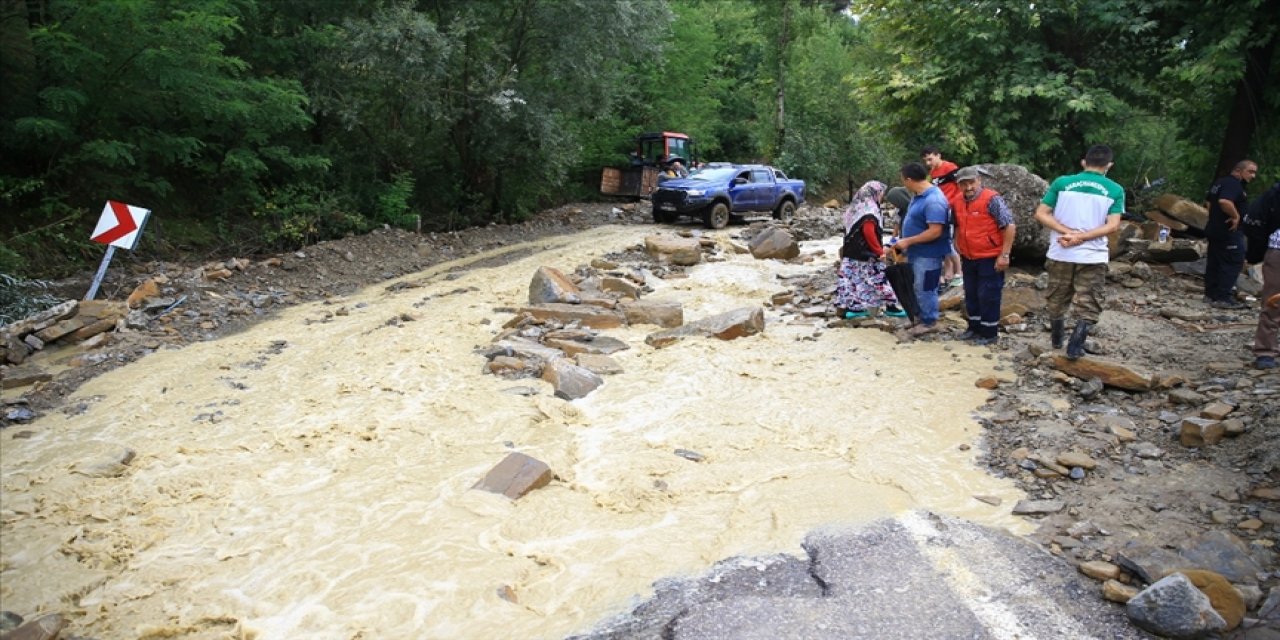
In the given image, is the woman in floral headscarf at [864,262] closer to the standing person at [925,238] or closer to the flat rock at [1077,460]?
the standing person at [925,238]

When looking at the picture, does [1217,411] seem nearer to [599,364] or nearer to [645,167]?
[599,364]

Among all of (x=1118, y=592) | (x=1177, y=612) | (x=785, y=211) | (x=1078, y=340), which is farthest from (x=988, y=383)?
(x=785, y=211)

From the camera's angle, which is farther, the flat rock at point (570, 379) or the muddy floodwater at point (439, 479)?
the flat rock at point (570, 379)

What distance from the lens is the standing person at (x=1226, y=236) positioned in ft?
26.8

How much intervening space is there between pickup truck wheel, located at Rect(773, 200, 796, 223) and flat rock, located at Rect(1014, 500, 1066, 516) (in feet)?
52.9

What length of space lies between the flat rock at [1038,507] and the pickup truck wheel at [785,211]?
16116 millimetres

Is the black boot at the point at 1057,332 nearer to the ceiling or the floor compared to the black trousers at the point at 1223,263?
nearer to the floor

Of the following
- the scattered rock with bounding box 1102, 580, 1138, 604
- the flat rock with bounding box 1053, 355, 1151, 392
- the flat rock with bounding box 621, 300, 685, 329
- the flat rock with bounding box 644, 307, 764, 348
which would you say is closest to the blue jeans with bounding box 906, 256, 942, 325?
the flat rock with bounding box 1053, 355, 1151, 392

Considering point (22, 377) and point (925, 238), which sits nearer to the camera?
point (925, 238)

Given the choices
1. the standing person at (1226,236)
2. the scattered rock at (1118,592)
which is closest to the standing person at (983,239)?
the standing person at (1226,236)

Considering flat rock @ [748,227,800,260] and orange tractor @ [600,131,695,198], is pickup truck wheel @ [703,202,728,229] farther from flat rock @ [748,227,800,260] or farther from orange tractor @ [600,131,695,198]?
orange tractor @ [600,131,695,198]

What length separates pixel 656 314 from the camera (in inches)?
371

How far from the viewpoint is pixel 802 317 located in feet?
30.3

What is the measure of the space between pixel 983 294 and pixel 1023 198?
3172 millimetres
